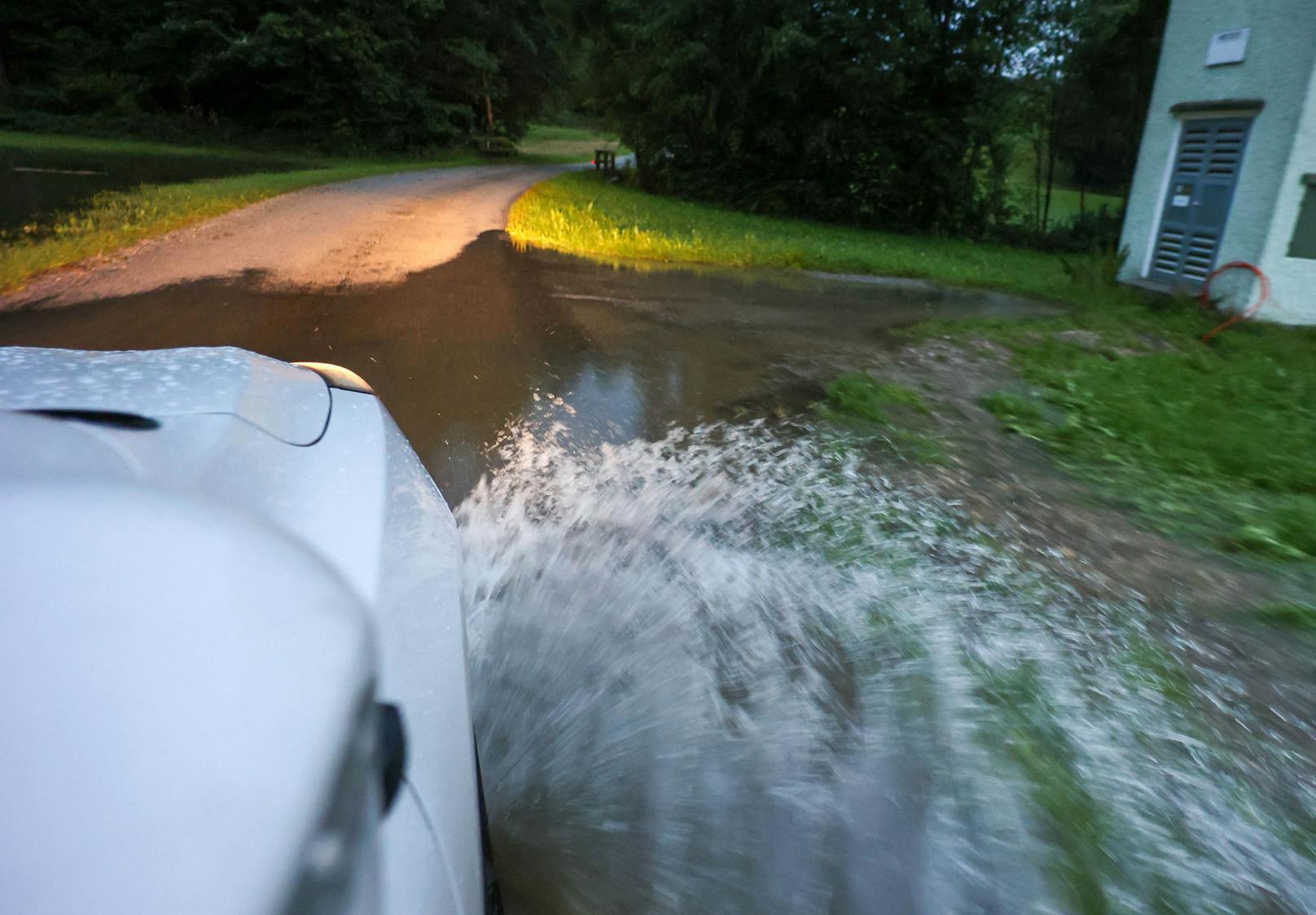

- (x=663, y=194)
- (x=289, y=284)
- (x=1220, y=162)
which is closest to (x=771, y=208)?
(x=663, y=194)

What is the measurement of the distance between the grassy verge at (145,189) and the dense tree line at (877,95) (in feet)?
29.3

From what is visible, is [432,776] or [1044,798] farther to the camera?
[1044,798]

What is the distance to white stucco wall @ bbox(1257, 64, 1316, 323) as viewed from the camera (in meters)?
10.4

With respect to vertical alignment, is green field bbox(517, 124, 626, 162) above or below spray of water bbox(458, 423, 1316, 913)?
above

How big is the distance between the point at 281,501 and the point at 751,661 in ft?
6.66

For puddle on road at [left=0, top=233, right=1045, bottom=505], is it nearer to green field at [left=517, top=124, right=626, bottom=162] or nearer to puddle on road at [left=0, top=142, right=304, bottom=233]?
puddle on road at [left=0, top=142, right=304, bottom=233]

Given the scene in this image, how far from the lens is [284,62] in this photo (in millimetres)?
36188

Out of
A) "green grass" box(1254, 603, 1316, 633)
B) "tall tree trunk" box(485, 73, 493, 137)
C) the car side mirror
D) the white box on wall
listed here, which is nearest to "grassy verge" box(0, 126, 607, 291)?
"tall tree trunk" box(485, 73, 493, 137)

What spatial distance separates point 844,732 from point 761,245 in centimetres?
Result: 1300

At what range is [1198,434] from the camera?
605 cm

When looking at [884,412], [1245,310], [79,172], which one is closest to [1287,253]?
[1245,310]

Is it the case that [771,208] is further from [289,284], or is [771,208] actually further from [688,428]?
[688,428]

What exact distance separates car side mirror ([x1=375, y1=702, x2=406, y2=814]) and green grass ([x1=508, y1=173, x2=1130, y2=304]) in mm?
11383

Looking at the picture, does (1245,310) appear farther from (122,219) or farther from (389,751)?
(122,219)
